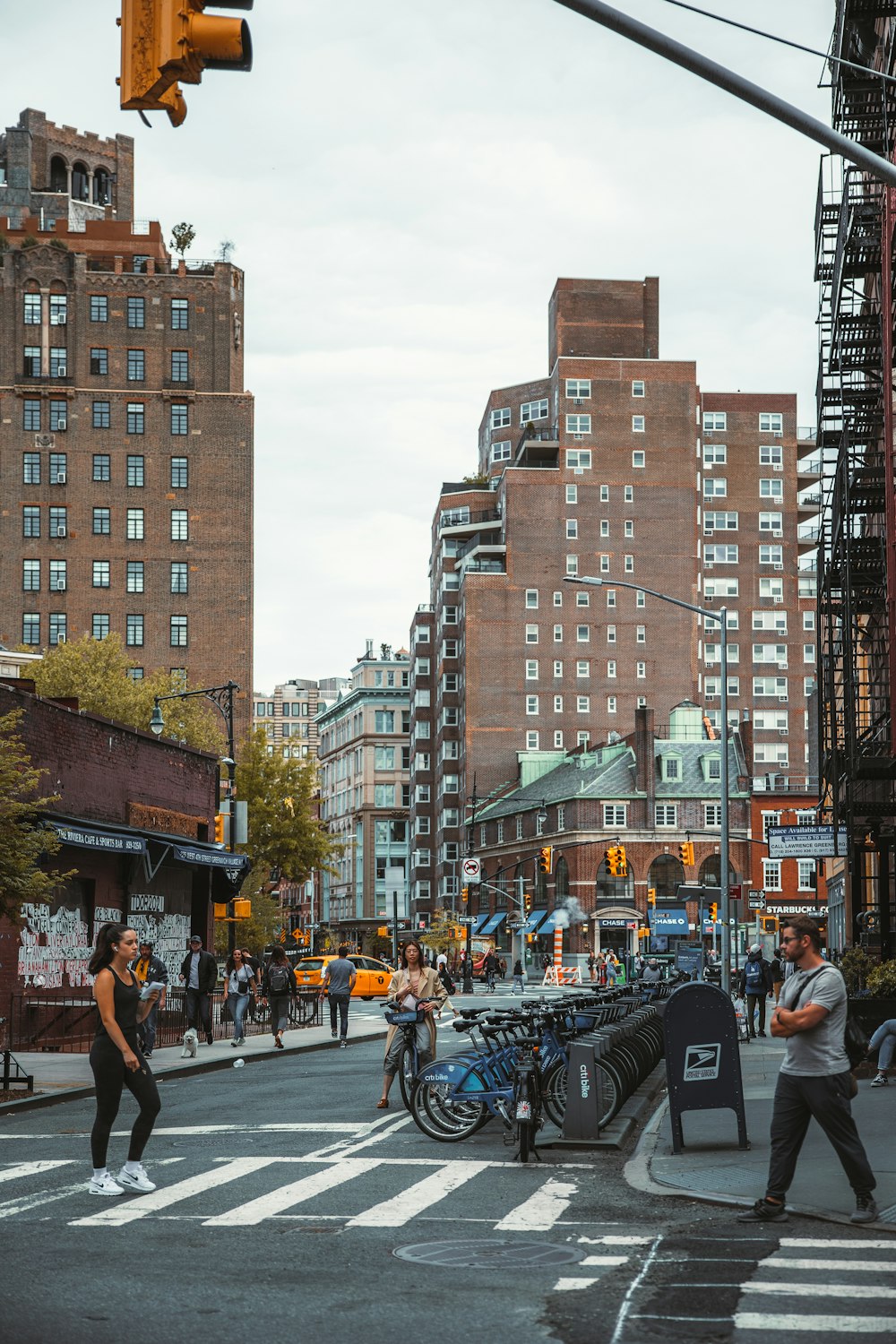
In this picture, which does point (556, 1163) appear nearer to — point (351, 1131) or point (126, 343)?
point (351, 1131)

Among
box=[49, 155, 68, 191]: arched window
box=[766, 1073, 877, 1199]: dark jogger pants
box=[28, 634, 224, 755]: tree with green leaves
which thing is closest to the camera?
box=[766, 1073, 877, 1199]: dark jogger pants

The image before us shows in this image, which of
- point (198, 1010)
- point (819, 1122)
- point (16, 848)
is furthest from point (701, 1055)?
point (198, 1010)

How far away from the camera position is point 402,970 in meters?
18.9

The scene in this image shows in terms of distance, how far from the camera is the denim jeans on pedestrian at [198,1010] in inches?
1124

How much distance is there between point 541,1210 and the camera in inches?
449

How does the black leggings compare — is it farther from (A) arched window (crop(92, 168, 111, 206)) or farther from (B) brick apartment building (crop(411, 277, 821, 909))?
(A) arched window (crop(92, 168, 111, 206))

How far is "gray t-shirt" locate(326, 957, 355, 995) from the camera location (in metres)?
28.6

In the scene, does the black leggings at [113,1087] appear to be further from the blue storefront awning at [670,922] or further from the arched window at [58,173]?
the arched window at [58,173]

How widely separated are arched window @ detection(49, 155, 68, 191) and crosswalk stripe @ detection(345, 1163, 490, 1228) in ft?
402

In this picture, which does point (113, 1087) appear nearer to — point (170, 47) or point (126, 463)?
point (170, 47)

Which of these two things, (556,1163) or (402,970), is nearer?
(556,1163)

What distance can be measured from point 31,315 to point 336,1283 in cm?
9498

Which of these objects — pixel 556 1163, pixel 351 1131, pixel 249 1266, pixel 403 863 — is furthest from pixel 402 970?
pixel 403 863

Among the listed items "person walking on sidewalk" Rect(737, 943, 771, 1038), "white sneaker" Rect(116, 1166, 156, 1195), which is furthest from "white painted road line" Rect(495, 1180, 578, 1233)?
"person walking on sidewalk" Rect(737, 943, 771, 1038)
